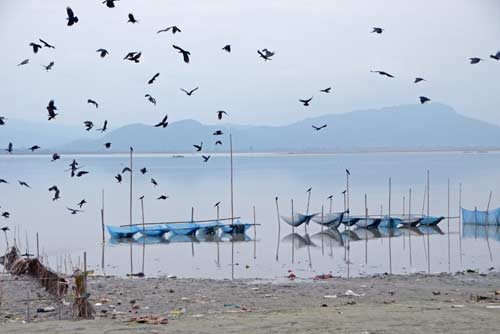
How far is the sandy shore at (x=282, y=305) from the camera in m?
8.86

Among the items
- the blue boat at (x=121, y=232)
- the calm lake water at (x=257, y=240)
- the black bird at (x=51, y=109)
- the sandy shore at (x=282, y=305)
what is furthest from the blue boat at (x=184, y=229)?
the black bird at (x=51, y=109)

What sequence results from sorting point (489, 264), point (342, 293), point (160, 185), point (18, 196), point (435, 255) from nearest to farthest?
point (342, 293), point (489, 264), point (435, 255), point (18, 196), point (160, 185)

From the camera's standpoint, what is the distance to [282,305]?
12773 millimetres

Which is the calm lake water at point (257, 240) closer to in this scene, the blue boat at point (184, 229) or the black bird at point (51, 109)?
the blue boat at point (184, 229)

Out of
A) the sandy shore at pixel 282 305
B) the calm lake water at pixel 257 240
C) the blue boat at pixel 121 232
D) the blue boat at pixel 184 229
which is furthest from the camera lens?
the blue boat at pixel 184 229

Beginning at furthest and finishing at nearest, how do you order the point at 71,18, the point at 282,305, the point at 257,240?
the point at 257,240 < the point at 282,305 < the point at 71,18

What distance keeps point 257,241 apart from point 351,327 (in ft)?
62.4

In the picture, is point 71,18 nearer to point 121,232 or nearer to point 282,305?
point 282,305

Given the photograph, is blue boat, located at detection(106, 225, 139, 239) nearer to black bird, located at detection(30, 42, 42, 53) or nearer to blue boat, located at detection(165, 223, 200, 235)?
blue boat, located at detection(165, 223, 200, 235)

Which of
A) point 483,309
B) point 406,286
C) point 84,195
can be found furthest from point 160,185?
point 483,309

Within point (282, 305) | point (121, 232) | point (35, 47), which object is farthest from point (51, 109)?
point (121, 232)

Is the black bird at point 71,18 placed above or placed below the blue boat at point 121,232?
above

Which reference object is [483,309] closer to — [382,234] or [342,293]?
[342,293]

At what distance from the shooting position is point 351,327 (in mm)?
8703
